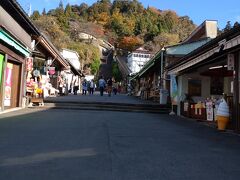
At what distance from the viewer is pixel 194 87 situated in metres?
21.5

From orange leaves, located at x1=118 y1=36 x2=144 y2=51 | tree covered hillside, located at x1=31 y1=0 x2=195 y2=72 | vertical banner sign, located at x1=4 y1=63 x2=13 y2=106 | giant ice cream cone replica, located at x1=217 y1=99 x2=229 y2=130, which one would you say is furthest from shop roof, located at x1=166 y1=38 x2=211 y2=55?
orange leaves, located at x1=118 y1=36 x2=144 y2=51

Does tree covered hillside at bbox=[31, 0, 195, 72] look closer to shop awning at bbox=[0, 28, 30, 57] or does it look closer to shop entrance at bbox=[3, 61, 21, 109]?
shop entrance at bbox=[3, 61, 21, 109]

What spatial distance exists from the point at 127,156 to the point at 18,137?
129 inches

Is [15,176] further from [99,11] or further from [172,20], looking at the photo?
[99,11]

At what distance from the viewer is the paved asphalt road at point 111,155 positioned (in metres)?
5.92

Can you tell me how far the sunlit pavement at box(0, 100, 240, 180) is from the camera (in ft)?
19.5

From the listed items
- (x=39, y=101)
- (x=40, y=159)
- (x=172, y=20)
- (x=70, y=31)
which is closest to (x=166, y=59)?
(x=39, y=101)

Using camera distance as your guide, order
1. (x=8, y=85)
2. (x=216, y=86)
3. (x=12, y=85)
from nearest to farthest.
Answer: (x=8, y=85) < (x=12, y=85) < (x=216, y=86)

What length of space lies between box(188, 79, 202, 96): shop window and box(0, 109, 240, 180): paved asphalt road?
10.1 metres

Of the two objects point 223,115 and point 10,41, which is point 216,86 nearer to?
point 223,115

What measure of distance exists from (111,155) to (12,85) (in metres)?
12.6

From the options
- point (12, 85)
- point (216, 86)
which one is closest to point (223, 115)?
point (216, 86)

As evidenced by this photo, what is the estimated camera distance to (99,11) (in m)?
136

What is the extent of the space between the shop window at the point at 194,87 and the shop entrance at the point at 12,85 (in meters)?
9.23
